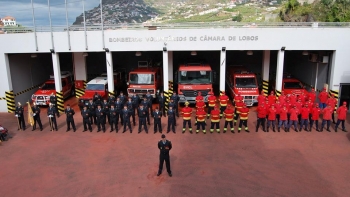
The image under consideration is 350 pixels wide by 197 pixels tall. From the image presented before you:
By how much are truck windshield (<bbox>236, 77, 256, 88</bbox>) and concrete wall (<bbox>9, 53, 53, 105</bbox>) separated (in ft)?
44.1

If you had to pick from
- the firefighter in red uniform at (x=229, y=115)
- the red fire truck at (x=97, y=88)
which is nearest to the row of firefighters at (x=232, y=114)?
the firefighter in red uniform at (x=229, y=115)

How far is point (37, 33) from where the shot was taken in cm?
1556

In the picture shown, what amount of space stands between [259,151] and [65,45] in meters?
11.6

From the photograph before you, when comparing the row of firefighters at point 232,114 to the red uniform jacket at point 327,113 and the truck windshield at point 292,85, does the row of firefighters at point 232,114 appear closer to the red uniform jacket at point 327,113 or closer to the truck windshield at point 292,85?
the red uniform jacket at point 327,113

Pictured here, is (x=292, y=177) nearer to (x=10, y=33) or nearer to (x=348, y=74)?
(x=348, y=74)

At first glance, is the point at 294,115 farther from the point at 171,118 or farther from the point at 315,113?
the point at 171,118

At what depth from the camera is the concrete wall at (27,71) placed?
56.6 feet

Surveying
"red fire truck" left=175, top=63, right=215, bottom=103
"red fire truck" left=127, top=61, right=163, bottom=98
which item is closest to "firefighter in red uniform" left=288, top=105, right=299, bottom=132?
"red fire truck" left=175, top=63, right=215, bottom=103

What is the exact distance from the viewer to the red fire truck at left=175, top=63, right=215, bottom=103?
15.8m

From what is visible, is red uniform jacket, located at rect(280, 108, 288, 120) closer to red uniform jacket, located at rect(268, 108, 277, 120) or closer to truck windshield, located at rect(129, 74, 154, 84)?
red uniform jacket, located at rect(268, 108, 277, 120)

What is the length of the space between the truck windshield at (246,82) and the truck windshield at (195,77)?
1.90 m

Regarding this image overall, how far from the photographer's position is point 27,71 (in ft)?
61.7

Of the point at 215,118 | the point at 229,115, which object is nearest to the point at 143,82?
the point at 215,118

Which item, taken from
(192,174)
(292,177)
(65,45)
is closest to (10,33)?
(65,45)
